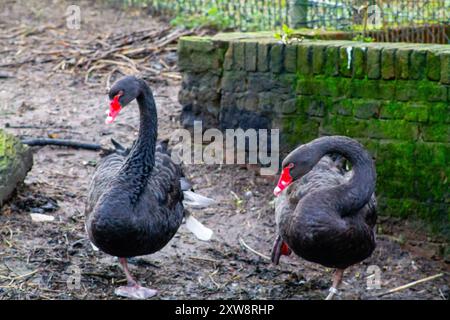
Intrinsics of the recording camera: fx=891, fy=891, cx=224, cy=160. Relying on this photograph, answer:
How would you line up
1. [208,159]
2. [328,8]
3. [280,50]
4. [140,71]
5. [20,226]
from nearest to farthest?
[20,226], [280,50], [208,159], [328,8], [140,71]

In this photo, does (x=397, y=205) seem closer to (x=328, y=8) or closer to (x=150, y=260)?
(x=150, y=260)

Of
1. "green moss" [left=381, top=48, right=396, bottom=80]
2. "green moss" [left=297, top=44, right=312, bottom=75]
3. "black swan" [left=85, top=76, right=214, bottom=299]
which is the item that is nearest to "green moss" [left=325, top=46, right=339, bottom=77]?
"green moss" [left=297, top=44, right=312, bottom=75]

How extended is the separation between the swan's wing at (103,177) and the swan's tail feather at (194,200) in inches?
20.0

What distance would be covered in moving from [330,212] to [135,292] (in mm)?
1219

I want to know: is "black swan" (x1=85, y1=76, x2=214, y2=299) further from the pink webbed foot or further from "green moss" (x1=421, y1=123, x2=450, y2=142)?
"green moss" (x1=421, y1=123, x2=450, y2=142)

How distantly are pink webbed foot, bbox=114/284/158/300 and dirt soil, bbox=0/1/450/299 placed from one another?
6cm

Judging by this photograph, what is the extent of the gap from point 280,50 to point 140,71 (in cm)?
262

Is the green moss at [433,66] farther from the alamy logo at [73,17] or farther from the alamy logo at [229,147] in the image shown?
the alamy logo at [73,17]

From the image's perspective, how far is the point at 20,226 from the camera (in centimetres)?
580

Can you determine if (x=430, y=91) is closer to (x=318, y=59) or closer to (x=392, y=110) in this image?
(x=392, y=110)

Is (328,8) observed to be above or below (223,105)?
above

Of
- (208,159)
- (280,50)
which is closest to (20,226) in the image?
(208,159)

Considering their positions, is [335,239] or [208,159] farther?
[208,159]

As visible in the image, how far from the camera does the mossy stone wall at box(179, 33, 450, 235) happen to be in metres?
5.95
